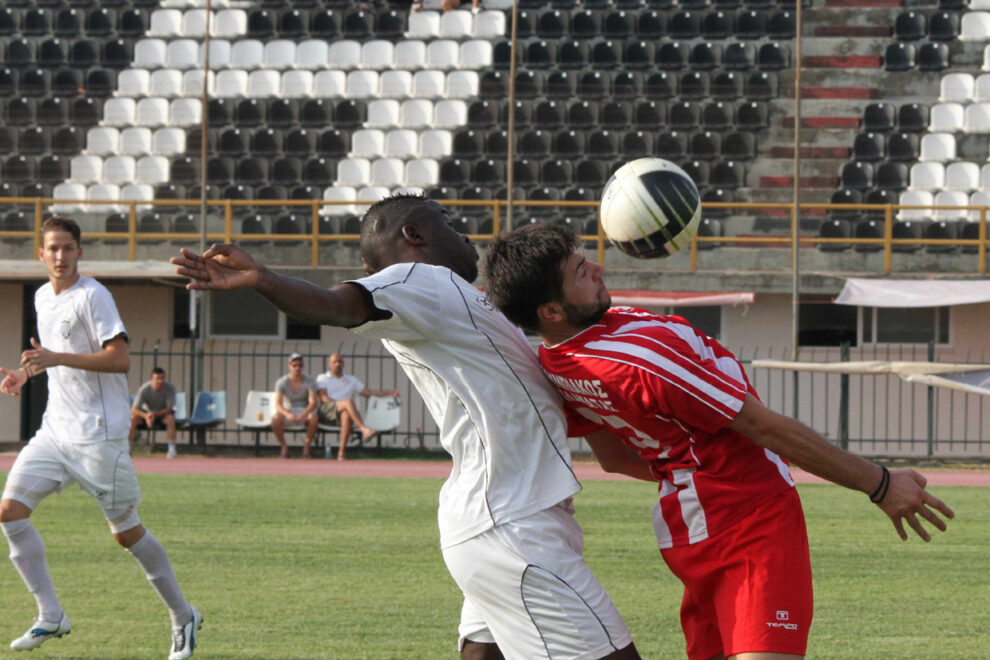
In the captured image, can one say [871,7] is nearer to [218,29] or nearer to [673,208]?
[218,29]

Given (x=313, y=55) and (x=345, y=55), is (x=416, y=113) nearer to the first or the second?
(x=345, y=55)

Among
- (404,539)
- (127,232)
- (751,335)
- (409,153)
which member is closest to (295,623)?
(404,539)

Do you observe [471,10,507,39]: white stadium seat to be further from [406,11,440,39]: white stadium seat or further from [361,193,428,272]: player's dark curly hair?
[361,193,428,272]: player's dark curly hair

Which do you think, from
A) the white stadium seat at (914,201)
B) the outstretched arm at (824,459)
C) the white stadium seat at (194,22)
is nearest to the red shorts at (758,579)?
the outstretched arm at (824,459)

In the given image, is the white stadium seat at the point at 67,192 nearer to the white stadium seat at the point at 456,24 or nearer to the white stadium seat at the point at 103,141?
the white stadium seat at the point at 103,141

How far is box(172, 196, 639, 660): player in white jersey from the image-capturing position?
3.36 meters

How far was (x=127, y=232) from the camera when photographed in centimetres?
2211

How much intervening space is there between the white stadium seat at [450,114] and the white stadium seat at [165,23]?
6199mm

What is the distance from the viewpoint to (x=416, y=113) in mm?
24875

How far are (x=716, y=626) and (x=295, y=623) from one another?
3790 mm

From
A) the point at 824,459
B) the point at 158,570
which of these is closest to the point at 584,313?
the point at 824,459

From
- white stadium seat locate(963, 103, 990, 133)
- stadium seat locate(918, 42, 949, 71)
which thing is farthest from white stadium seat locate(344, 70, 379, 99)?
white stadium seat locate(963, 103, 990, 133)

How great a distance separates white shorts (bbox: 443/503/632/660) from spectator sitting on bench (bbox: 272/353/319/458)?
15437 mm

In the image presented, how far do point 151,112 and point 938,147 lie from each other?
577 inches
